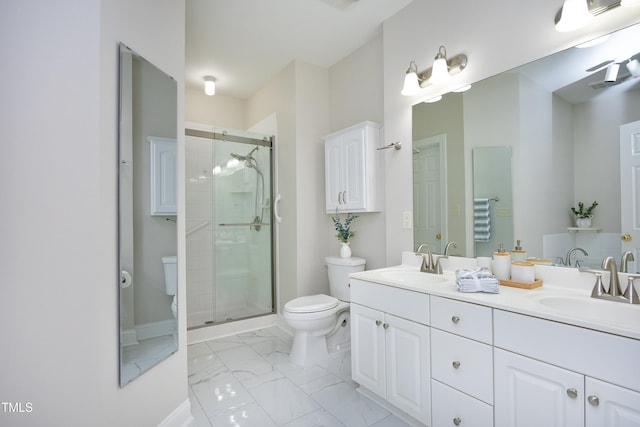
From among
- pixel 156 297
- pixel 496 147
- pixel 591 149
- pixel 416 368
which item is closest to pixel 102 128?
pixel 156 297

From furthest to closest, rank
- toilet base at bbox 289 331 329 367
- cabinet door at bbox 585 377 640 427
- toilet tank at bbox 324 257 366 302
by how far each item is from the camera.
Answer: toilet tank at bbox 324 257 366 302 → toilet base at bbox 289 331 329 367 → cabinet door at bbox 585 377 640 427

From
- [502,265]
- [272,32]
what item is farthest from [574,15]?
[272,32]

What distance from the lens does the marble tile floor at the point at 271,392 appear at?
67.0 inches

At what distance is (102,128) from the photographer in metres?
1.21

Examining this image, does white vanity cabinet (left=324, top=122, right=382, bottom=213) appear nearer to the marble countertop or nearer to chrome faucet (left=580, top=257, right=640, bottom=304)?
the marble countertop

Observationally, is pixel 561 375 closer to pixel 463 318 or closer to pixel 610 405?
pixel 610 405

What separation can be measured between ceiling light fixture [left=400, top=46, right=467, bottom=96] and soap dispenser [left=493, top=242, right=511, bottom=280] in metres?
1.14

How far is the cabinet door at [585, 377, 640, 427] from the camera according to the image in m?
0.91

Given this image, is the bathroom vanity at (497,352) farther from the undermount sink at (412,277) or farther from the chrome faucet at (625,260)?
the chrome faucet at (625,260)

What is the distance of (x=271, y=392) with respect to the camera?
1.98 meters

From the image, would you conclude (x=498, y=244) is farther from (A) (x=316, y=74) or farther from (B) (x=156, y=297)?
(A) (x=316, y=74)

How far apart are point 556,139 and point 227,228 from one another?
2.79m

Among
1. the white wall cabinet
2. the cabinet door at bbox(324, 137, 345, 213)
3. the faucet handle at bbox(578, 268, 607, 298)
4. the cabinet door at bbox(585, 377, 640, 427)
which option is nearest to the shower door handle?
the cabinet door at bbox(324, 137, 345, 213)

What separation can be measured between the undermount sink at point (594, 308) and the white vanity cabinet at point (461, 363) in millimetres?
287
